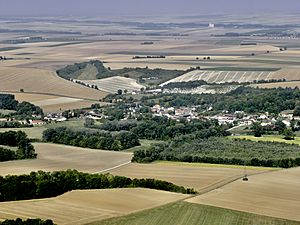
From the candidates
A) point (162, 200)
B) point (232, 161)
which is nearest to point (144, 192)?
point (162, 200)

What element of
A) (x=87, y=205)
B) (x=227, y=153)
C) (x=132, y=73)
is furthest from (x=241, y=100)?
(x=87, y=205)

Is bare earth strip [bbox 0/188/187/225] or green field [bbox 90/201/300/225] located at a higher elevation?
bare earth strip [bbox 0/188/187/225]

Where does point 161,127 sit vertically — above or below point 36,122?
below

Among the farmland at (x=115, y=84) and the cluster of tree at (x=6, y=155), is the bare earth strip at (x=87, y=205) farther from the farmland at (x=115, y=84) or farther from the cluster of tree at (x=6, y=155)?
the farmland at (x=115, y=84)

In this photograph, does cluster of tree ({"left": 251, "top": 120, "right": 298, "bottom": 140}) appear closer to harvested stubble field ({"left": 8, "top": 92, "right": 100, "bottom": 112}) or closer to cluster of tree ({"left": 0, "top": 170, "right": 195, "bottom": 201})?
cluster of tree ({"left": 0, "top": 170, "right": 195, "bottom": 201})

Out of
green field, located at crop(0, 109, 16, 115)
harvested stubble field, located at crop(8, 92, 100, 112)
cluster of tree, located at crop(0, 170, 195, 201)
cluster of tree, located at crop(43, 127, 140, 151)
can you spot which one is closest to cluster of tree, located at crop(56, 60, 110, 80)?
harvested stubble field, located at crop(8, 92, 100, 112)

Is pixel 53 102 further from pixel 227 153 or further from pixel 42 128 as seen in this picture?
pixel 227 153

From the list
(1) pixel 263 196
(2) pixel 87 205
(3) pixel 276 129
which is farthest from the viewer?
(3) pixel 276 129
